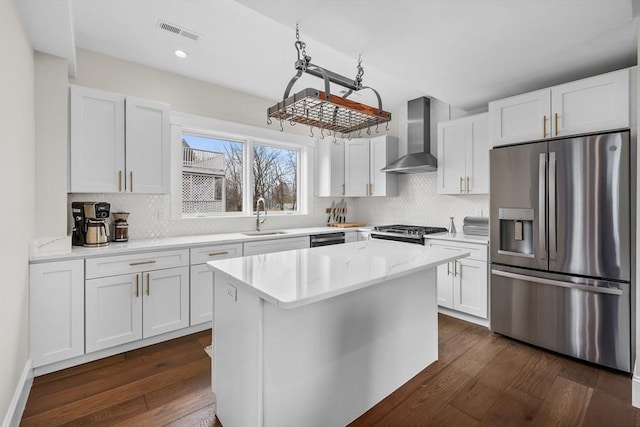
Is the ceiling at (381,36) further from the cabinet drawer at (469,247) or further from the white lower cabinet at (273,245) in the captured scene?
the white lower cabinet at (273,245)

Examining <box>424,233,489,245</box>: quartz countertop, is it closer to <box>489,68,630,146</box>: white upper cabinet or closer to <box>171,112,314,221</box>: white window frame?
<box>489,68,630,146</box>: white upper cabinet

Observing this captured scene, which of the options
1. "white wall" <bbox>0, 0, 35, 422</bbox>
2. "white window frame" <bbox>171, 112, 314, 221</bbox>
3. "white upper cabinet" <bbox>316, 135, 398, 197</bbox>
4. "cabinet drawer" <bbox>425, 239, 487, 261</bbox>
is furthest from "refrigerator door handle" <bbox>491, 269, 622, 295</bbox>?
"white wall" <bbox>0, 0, 35, 422</bbox>

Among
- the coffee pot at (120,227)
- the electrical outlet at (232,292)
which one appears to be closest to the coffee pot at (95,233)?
the coffee pot at (120,227)

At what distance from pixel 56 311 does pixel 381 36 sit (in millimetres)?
3150

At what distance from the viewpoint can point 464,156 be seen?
3572 millimetres

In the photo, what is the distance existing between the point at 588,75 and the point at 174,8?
3.54m

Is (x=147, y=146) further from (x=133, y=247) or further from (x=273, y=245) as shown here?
(x=273, y=245)

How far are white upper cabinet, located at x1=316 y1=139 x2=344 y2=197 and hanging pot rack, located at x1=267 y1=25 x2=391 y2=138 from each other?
2.53 meters

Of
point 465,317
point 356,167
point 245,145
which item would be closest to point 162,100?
point 245,145

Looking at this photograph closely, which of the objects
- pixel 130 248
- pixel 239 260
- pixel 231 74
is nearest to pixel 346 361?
pixel 239 260

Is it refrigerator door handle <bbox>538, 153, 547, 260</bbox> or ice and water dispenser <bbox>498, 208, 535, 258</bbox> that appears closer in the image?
refrigerator door handle <bbox>538, 153, 547, 260</bbox>

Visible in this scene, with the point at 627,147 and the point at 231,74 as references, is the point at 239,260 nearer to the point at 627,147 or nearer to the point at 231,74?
the point at 231,74

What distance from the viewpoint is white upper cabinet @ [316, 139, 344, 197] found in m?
4.70

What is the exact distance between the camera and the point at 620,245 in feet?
7.50
